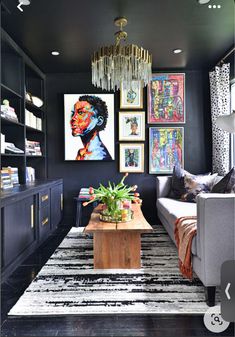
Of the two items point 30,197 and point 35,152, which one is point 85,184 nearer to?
point 35,152

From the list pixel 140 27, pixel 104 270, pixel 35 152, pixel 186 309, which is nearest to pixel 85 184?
pixel 35 152

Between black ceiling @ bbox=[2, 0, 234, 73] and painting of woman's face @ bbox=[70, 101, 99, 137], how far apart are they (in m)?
0.72

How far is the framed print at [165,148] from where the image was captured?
4.11 meters

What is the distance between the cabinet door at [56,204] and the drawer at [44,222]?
196 millimetres

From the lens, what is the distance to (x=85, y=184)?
13.9ft

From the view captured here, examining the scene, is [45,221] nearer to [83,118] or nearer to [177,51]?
[83,118]

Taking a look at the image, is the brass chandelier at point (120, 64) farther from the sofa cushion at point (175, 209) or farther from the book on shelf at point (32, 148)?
the book on shelf at point (32, 148)

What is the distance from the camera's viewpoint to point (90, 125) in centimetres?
407

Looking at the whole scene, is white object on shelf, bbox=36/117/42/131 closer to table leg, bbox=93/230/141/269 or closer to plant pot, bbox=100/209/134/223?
plant pot, bbox=100/209/134/223

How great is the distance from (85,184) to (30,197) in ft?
5.18

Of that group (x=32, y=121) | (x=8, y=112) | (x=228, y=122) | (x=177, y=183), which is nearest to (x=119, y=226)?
(x=228, y=122)

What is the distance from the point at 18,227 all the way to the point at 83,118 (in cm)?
228

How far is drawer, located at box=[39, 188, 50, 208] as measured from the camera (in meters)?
3.01

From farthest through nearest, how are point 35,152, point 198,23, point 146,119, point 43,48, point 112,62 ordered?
point 146,119 < point 35,152 < point 43,48 < point 198,23 < point 112,62
